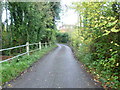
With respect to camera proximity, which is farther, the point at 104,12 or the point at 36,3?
the point at 36,3

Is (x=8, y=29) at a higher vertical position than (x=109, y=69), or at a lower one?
higher

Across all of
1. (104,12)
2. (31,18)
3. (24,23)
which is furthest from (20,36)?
(104,12)

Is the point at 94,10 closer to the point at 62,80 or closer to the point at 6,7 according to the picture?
the point at 62,80

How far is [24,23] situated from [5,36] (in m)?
1.64

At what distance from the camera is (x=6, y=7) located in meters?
7.89

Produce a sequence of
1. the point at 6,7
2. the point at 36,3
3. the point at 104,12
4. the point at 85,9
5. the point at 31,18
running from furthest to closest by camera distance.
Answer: the point at 36,3
the point at 31,18
the point at 6,7
the point at 85,9
the point at 104,12

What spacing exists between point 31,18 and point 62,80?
6.10 meters

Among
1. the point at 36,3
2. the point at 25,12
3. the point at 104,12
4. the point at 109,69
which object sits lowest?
the point at 109,69

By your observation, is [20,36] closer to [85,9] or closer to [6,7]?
[6,7]

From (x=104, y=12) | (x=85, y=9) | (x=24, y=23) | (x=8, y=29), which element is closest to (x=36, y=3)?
(x=24, y=23)

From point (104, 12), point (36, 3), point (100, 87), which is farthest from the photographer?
point (36, 3)

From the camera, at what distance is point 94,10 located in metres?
4.15

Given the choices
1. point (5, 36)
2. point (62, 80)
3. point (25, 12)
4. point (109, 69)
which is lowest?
point (62, 80)

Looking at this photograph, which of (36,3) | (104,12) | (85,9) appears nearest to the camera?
(104,12)
